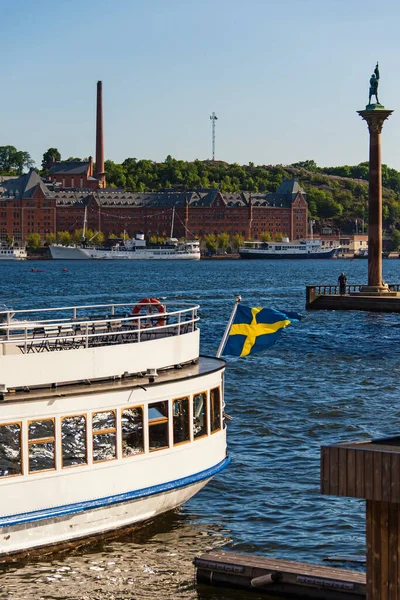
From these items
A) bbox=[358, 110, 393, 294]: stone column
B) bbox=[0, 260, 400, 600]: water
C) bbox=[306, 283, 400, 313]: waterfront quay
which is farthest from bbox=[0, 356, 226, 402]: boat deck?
bbox=[358, 110, 393, 294]: stone column

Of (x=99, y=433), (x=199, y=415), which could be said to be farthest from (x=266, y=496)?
(x=99, y=433)

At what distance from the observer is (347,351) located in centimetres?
4800

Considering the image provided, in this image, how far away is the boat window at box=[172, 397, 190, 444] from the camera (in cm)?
1785

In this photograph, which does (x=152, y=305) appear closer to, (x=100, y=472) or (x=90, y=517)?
(x=100, y=472)

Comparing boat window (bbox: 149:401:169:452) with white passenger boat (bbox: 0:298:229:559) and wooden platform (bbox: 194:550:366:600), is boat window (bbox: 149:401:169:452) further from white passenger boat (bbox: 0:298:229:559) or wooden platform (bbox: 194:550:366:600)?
wooden platform (bbox: 194:550:366:600)

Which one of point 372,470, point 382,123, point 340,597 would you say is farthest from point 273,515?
point 382,123

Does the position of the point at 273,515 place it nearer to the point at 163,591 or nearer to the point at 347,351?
the point at 163,591

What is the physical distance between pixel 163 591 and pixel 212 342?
34.5 m

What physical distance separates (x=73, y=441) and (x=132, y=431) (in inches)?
41.8

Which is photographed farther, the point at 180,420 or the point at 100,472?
the point at 180,420

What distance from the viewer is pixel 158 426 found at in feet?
57.9

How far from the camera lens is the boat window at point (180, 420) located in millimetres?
17850

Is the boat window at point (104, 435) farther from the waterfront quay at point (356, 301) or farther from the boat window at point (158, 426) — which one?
the waterfront quay at point (356, 301)

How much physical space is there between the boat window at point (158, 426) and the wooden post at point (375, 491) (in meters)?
6.77
